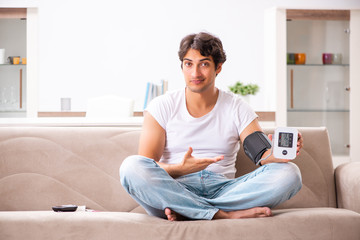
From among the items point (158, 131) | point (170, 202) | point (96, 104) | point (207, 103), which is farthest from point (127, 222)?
point (96, 104)

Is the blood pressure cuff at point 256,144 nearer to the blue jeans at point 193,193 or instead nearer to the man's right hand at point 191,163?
the blue jeans at point 193,193

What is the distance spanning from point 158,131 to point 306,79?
3.35m

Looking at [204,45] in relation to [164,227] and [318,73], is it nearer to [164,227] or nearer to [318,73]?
[164,227]

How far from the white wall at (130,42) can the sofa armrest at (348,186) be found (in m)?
3.24

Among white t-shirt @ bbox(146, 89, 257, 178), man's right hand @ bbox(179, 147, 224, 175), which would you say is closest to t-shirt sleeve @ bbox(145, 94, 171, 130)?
white t-shirt @ bbox(146, 89, 257, 178)

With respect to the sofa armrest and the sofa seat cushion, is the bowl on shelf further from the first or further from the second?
the sofa seat cushion

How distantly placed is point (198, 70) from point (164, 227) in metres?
0.69

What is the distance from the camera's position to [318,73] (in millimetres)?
5129

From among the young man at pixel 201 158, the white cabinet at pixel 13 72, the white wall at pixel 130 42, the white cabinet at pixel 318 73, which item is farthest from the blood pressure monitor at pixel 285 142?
the white wall at pixel 130 42

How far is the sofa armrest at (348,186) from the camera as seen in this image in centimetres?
206

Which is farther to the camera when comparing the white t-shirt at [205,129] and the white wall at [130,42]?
the white wall at [130,42]

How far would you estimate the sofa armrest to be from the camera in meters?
2.06

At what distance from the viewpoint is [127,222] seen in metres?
1.75

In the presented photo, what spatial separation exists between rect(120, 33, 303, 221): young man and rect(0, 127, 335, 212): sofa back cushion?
0.23m
